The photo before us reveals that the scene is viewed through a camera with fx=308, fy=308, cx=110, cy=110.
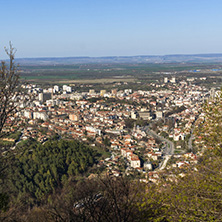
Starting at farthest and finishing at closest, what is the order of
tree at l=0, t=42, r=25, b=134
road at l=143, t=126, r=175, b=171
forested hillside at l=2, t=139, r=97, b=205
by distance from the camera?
road at l=143, t=126, r=175, b=171 < forested hillside at l=2, t=139, r=97, b=205 < tree at l=0, t=42, r=25, b=134

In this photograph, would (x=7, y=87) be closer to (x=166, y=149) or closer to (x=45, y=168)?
(x=45, y=168)

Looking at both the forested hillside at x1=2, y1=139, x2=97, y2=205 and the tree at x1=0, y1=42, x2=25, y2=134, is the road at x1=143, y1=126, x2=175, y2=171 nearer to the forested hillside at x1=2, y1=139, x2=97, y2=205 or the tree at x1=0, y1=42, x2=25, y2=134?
the forested hillside at x1=2, y1=139, x2=97, y2=205

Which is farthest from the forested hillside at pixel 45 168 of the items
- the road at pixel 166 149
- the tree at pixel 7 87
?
the tree at pixel 7 87

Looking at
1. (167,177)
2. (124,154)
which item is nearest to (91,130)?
(124,154)

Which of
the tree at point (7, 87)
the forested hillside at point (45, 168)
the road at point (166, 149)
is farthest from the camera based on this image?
the road at point (166, 149)

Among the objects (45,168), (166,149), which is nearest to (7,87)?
(45,168)

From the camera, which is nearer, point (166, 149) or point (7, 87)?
point (7, 87)

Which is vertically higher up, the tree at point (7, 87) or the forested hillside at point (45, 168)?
the tree at point (7, 87)

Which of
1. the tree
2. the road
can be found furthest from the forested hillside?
the tree

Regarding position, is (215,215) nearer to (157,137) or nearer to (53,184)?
(53,184)

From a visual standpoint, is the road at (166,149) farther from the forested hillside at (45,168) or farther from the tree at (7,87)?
the tree at (7,87)

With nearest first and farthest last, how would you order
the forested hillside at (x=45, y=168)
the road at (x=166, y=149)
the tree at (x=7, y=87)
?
the tree at (x=7, y=87) < the forested hillside at (x=45, y=168) < the road at (x=166, y=149)
